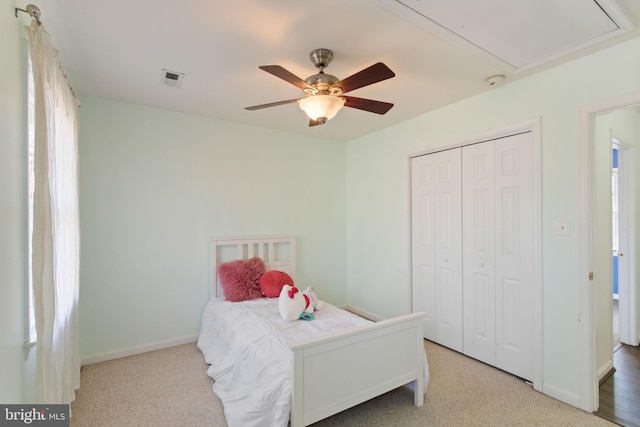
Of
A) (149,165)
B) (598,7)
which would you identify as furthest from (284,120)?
(598,7)

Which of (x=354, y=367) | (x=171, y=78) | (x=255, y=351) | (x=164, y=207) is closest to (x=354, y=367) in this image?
(x=354, y=367)

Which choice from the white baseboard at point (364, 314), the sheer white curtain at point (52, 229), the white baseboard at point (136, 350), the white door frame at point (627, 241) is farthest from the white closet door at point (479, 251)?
the sheer white curtain at point (52, 229)

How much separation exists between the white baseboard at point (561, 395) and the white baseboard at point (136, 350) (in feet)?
10.3

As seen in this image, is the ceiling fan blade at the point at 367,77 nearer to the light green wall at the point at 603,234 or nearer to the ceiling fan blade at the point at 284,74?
the ceiling fan blade at the point at 284,74

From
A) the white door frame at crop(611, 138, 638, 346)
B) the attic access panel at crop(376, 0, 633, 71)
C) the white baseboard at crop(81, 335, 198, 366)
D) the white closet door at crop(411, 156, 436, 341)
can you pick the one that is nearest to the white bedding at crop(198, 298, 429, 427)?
the white baseboard at crop(81, 335, 198, 366)

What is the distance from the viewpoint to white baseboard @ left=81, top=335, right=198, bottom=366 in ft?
8.99

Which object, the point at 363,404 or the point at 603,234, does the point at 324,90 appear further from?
the point at 603,234

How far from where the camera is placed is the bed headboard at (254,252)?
3248 mm

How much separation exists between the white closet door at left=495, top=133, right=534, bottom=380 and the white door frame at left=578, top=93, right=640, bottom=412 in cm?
33

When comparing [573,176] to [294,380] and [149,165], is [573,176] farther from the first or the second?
[149,165]

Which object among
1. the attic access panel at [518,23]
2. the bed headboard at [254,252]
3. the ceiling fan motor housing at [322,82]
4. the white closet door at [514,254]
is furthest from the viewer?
the bed headboard at [254,252]

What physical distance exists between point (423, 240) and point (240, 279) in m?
1.97

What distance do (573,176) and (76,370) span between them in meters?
3.74

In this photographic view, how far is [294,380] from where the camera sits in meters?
1.66
